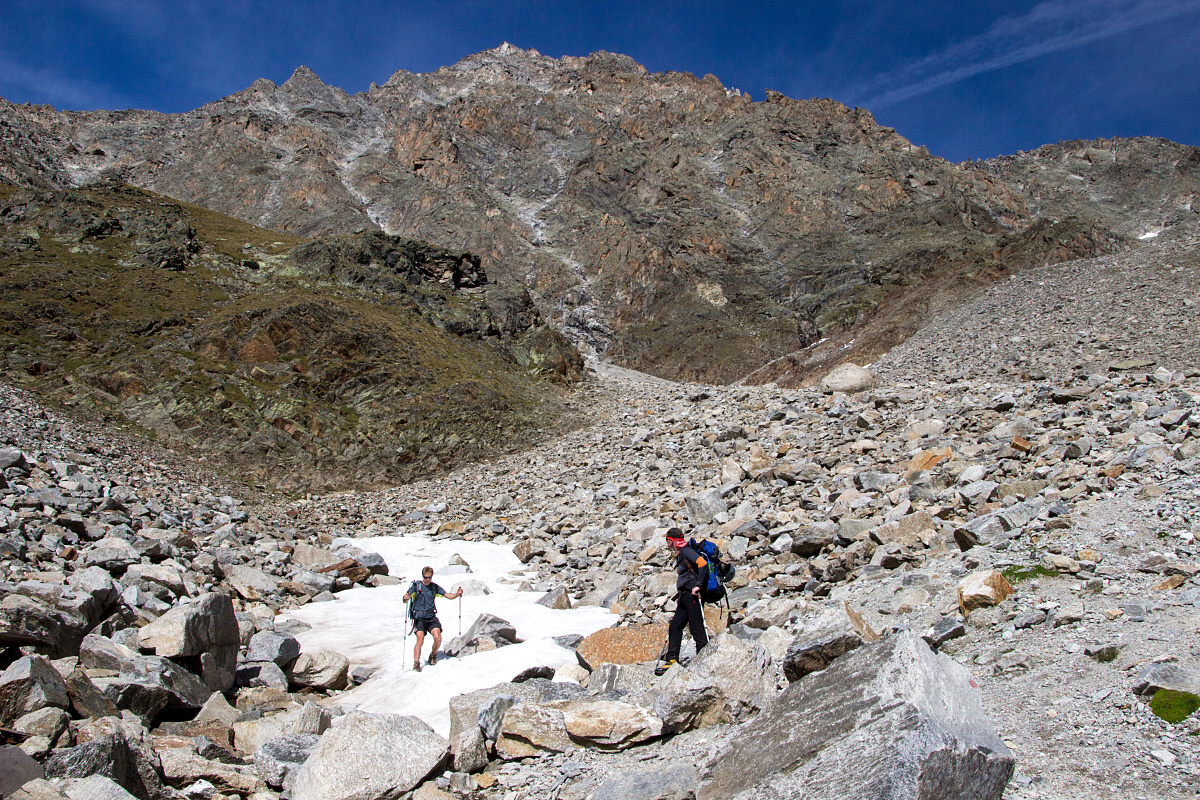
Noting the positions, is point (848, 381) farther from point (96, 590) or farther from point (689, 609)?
point (96, 590)

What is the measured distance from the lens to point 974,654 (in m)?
5.50

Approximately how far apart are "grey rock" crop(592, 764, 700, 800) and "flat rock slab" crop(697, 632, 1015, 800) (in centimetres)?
23

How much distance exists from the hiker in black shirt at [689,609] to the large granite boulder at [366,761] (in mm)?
2696

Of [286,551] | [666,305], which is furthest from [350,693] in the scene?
[666,305]

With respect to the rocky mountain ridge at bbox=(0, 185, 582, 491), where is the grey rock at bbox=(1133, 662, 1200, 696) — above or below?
below

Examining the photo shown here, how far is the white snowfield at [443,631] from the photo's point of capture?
744cm

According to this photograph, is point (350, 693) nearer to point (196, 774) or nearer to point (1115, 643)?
point (196, 774)

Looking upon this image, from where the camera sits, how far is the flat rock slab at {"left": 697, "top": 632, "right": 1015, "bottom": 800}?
3.14 meters

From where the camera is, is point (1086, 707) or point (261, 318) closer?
point (1086, 707)

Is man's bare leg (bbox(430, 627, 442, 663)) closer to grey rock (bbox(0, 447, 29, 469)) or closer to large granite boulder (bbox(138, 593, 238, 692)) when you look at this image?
large granite boulder (bbox(138, 593, 238, 692))

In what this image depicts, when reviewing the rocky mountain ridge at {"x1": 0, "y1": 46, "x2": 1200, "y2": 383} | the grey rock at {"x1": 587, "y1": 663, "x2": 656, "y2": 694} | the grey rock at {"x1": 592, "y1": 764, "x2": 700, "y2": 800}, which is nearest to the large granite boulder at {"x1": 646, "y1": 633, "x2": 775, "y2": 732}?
the grey rock at {"x1": 592, "y1": 764, "x2": 700, "y2": 800}

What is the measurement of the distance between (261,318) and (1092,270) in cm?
4078

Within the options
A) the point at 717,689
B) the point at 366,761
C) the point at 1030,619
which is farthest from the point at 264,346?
the point at 1030,619

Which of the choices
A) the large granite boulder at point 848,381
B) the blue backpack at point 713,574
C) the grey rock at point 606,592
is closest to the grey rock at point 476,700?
the blue backpack at point 713,574
